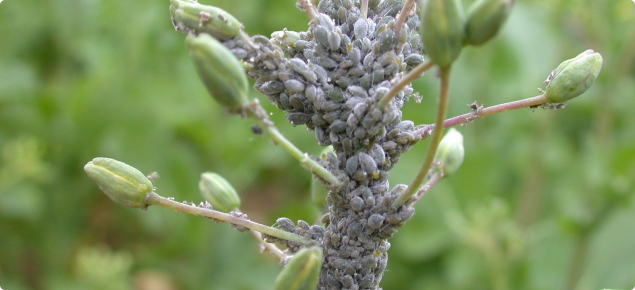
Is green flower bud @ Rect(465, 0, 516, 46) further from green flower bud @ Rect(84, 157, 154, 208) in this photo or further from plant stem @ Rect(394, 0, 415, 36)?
green flower bud @ Rect(84, 157, 154, 208)

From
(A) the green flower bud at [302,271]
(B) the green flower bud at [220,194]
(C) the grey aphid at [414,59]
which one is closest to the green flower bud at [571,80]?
(C) the grey aphid at [414,59]

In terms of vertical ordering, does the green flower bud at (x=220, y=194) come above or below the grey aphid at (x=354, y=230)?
above

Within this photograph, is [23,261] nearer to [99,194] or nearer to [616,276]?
[99,194]

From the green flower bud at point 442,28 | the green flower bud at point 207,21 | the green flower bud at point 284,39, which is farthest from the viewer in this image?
the green flower bud at point 284,39

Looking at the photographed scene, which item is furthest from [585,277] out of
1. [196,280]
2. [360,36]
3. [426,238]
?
[360,36]

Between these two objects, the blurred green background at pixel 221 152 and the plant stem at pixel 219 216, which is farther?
the blurred green background at pixel 221 152

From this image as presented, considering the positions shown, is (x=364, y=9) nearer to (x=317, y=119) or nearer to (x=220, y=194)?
(x=317, y=119)

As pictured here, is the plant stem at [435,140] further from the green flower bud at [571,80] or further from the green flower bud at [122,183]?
the green flower bud at [122,183]

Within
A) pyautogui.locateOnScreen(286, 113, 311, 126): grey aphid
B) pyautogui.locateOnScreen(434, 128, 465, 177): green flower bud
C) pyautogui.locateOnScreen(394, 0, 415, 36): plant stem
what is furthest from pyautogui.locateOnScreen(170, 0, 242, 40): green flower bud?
pyautogui.locateOnScreen(434, 128, 465, 177): green flower bud

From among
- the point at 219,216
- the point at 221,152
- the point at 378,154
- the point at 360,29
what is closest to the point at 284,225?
the point at 219,216
